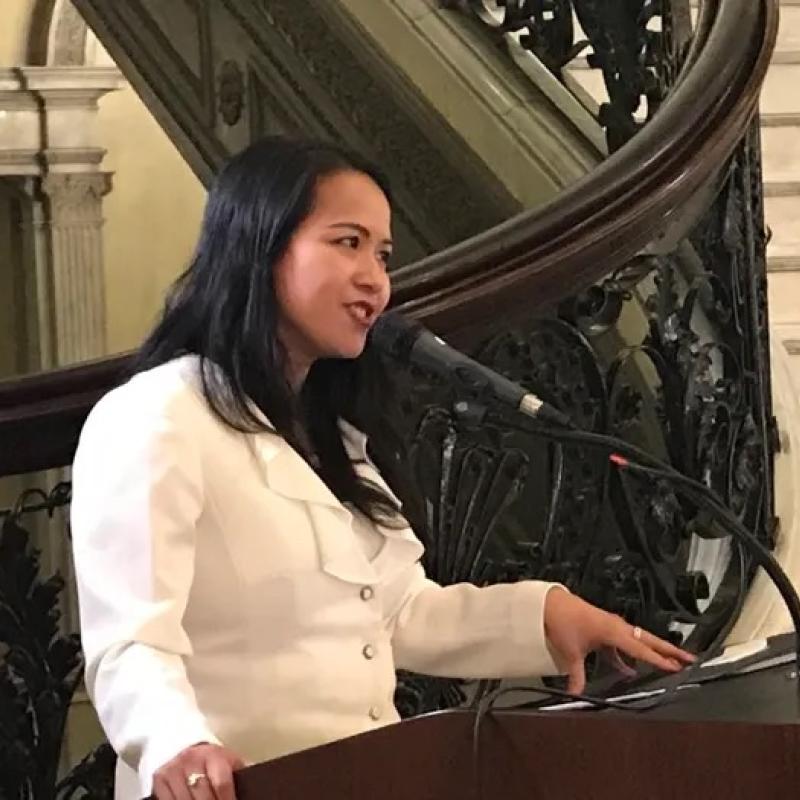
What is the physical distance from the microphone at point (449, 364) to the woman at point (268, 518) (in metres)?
0.04

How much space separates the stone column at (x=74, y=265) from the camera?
9.38 m

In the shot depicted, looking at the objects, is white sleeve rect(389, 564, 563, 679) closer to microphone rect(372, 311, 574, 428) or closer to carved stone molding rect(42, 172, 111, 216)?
microphone rect(372, 311, 574, 428)

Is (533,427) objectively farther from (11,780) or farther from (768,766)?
(11,780)

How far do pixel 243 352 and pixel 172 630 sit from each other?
1.24ft

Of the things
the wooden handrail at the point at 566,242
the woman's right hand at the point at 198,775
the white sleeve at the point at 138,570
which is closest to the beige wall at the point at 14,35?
the wooden handrail at the point at 566,242

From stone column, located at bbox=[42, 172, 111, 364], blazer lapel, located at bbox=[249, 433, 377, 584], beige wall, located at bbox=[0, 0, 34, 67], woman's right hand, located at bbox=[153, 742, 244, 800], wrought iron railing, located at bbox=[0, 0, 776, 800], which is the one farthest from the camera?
stone column, located at bbox=[42, 172, 111, 364]

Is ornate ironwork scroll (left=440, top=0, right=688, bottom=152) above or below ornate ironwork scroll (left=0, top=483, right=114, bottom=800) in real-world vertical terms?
above

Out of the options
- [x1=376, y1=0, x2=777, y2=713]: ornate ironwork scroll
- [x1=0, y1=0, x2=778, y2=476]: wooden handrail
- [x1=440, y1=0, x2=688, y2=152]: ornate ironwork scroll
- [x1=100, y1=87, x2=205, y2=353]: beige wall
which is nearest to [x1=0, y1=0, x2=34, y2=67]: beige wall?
[x1=100, y1=87, x2=205, y2=353]: beige wall

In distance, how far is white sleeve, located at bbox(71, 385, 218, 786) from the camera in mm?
1760

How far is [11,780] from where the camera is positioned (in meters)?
2.62

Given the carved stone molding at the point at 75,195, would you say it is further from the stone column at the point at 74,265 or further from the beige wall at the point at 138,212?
the beige wall at the point at 138,212

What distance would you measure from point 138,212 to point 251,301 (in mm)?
7798

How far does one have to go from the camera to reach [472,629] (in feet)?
7.47

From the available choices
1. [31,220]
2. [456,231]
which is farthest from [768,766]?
[31,220]
